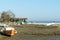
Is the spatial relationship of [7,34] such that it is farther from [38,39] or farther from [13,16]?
[13,16]

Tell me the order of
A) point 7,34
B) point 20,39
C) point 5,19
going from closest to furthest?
point 20,39, point 7,34, point 5,19

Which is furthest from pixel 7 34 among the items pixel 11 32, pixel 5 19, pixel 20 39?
pixel 5 19

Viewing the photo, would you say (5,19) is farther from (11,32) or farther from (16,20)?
(11,32)

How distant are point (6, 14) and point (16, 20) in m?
5.09

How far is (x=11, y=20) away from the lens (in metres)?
87.8

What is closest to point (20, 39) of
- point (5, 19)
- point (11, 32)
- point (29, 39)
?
point (29, 39)

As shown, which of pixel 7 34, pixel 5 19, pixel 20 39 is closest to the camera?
pixel 20 39

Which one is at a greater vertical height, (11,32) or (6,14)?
(6,14)

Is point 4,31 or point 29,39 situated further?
point 4,31

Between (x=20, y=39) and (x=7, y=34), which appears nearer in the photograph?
(x=20, y=39)

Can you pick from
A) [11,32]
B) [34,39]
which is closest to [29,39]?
[34,39]

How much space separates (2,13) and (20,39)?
172 ft

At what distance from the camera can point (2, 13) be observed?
287ft

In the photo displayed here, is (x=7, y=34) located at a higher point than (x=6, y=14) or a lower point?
lower
